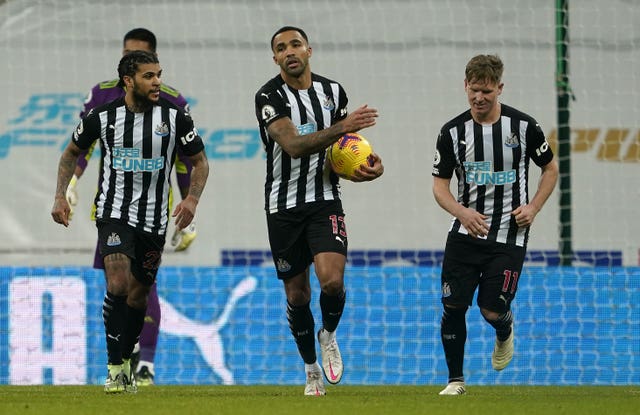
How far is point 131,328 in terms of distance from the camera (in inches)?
327

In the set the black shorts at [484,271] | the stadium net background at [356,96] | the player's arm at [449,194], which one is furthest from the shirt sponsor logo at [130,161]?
the stadium net background at [356,96]

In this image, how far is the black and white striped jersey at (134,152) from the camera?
8.03m

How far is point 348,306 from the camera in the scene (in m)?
10.6

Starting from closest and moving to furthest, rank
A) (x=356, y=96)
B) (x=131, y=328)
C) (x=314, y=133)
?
(x=314, y=133) → (x=131, y=328) → (x=356, y=96)

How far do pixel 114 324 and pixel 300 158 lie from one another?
1.42 metres

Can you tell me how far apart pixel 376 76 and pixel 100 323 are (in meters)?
3.61

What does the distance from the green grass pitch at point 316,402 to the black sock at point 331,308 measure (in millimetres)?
406

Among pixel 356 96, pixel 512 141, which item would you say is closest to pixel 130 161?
pixel 512 141

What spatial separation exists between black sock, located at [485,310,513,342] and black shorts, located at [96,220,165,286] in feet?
6.61

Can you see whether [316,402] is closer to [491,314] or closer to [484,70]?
[491,314]

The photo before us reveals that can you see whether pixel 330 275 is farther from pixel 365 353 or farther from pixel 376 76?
pixel 376 76

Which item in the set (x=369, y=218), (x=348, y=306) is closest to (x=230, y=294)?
(x=348, y=306)

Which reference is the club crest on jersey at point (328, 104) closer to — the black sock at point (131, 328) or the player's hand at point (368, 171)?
the player's hand at point (368, 171)

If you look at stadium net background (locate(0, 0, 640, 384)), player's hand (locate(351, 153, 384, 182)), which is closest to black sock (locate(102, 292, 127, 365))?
player's hand (locate(351, 153, 384, 182))
